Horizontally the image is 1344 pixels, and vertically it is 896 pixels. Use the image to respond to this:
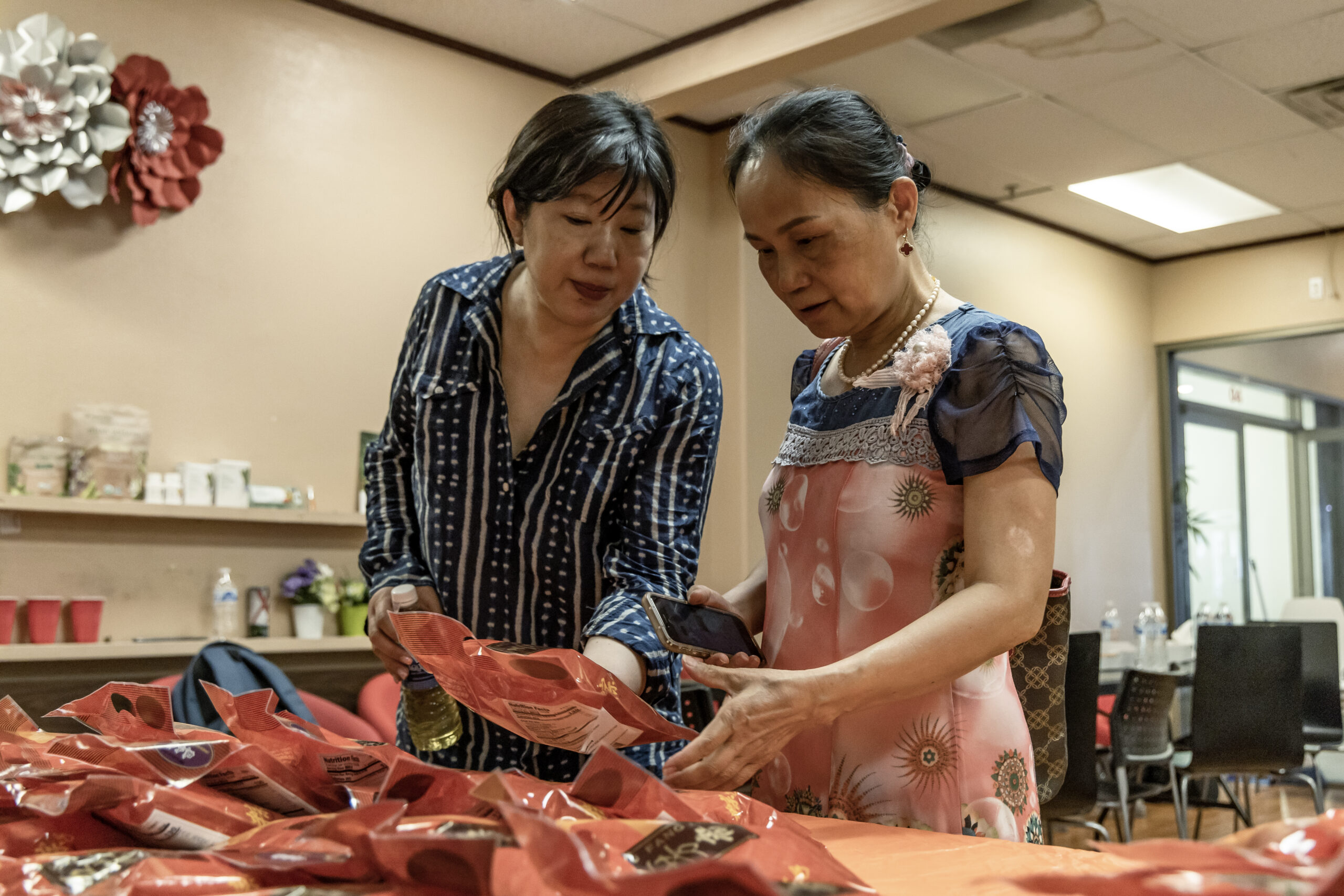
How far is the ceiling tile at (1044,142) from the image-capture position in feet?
17.0

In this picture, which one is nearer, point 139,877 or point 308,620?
point 139,877

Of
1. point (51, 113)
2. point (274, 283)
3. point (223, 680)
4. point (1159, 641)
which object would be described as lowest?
point (1159, 641)

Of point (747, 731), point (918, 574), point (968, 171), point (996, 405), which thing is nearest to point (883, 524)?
point (918, 574)

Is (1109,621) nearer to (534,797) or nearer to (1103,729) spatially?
(1103,729)

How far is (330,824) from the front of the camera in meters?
0.60

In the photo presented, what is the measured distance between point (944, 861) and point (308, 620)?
330 cm

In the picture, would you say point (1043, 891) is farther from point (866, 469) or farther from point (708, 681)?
point (866, 469)

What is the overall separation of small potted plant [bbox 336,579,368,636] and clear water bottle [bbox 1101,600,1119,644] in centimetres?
386

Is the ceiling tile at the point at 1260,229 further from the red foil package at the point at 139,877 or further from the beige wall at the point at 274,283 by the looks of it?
the red foil package at the point at 139,877

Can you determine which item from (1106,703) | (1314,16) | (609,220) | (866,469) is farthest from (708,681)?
(1106,703)

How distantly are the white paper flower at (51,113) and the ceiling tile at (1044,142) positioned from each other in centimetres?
343

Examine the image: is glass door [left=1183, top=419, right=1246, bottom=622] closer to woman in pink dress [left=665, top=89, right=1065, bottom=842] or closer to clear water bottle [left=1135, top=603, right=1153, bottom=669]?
clear water bottle [left=1135, top=603, right=1153, bottom=669]

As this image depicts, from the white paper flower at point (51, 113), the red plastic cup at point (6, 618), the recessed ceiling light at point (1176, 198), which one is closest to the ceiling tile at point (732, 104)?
the recessed ceiling light at point (1176, 198)

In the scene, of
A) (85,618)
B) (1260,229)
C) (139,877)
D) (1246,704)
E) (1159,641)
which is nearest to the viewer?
(139,877)
